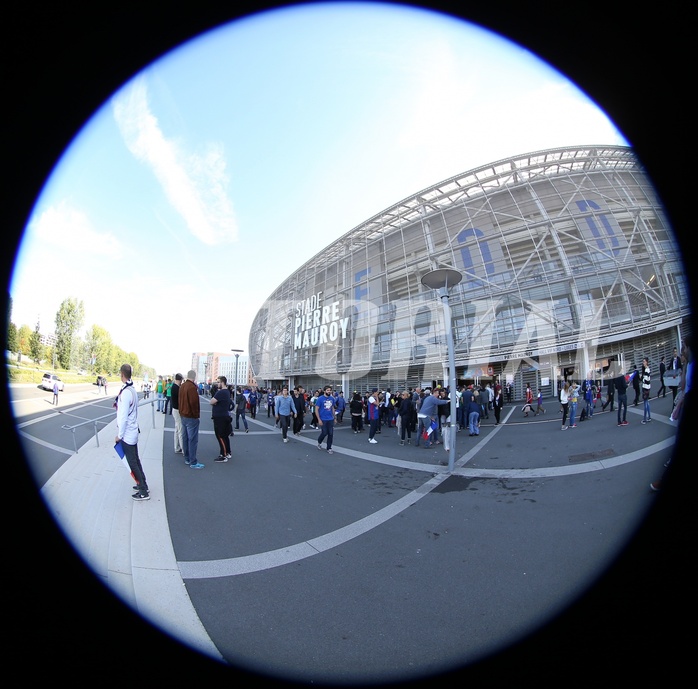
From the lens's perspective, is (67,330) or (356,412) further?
(67,330)

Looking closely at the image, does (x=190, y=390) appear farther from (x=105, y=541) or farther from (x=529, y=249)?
(x=529, y=249)

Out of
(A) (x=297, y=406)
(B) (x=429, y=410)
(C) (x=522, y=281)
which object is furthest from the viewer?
(C) (x=522, y=281)

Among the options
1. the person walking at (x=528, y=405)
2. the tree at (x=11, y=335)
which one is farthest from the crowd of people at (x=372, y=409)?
the tree at (x=11, y=335)

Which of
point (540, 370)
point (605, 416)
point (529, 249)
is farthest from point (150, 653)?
point (529, 249)

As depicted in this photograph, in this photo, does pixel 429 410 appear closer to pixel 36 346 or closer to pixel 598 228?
pixel 598 228

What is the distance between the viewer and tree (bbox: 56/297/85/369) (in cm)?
3781

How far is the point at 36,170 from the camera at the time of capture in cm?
287

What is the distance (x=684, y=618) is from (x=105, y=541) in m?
4.87

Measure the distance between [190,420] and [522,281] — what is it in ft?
73.0

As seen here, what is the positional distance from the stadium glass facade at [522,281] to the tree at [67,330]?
36.9m

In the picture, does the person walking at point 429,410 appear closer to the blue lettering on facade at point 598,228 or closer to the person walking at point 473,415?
the person walking at point 473,415

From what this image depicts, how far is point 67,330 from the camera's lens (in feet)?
126

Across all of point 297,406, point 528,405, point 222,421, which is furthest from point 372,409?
point 528,405

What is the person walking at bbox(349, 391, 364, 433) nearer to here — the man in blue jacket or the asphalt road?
the man in blue jacket
